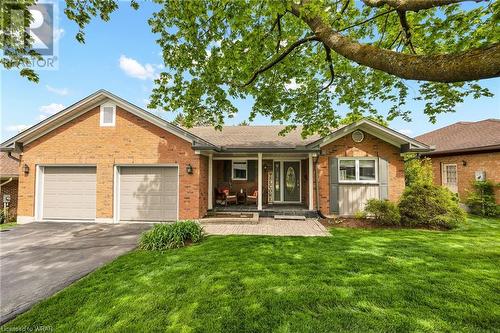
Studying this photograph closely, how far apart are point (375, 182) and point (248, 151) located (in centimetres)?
621

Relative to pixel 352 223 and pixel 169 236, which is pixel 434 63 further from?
pixel 352 223

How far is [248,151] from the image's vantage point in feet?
33.6

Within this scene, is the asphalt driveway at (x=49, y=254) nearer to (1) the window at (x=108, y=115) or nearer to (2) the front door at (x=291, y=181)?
(1) the window at (x=108, y=115)

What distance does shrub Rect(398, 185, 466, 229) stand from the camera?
8391 millimetres

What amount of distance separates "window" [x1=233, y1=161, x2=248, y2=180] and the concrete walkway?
4.13 meters

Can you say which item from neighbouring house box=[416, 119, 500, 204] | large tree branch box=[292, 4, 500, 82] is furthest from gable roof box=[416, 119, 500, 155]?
large tree branch box=[292, 4, 500, 82]

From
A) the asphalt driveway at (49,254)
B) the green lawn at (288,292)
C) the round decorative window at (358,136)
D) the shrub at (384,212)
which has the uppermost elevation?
the round decorative window at (358,136)

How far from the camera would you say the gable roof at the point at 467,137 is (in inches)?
474

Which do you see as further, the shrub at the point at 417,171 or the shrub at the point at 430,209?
the shrub at the point at 417,171

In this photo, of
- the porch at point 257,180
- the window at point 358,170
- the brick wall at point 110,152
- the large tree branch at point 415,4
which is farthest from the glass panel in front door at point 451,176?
the brick wall at point 110,152

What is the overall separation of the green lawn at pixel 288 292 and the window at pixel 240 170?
7157 mm

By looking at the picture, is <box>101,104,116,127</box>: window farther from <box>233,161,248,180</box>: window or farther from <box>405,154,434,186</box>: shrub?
<box>405,154,434,186</box>: shrub

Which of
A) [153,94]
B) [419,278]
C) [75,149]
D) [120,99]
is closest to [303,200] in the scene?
[419,278]

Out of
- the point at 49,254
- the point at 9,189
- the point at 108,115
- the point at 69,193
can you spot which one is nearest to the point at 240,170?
the point at 108,115
